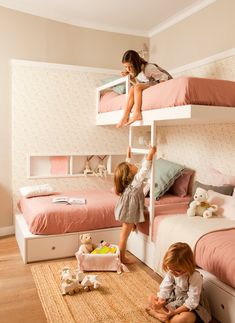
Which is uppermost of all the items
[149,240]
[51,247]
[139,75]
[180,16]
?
[180,16]

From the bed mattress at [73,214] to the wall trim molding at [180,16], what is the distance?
2.07 meters

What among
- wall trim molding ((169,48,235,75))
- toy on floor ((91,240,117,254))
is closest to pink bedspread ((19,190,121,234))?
toy on floor ((91,240,117,254))

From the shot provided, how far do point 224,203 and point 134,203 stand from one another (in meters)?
0.76

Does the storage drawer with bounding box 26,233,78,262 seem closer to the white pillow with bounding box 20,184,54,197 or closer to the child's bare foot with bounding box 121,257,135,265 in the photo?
the child's bare foot with bounding box 121,257,135,265

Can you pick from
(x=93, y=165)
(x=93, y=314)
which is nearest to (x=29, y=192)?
(x=93, y=165)

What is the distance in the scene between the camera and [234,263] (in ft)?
6.12

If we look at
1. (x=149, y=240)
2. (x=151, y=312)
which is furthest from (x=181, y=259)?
(x=149, y=240)

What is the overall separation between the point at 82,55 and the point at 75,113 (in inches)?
28.7

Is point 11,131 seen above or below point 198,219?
above

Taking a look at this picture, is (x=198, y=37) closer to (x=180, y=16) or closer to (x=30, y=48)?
(x=180, y=16)

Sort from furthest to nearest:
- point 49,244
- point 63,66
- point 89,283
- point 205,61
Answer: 1. point 63,66
2. point 205,61
3. point 49,244
4. point 89,283

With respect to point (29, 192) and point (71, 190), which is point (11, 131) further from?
point (71, 190)

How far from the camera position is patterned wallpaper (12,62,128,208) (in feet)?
12.4

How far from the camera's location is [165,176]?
3.55 m
